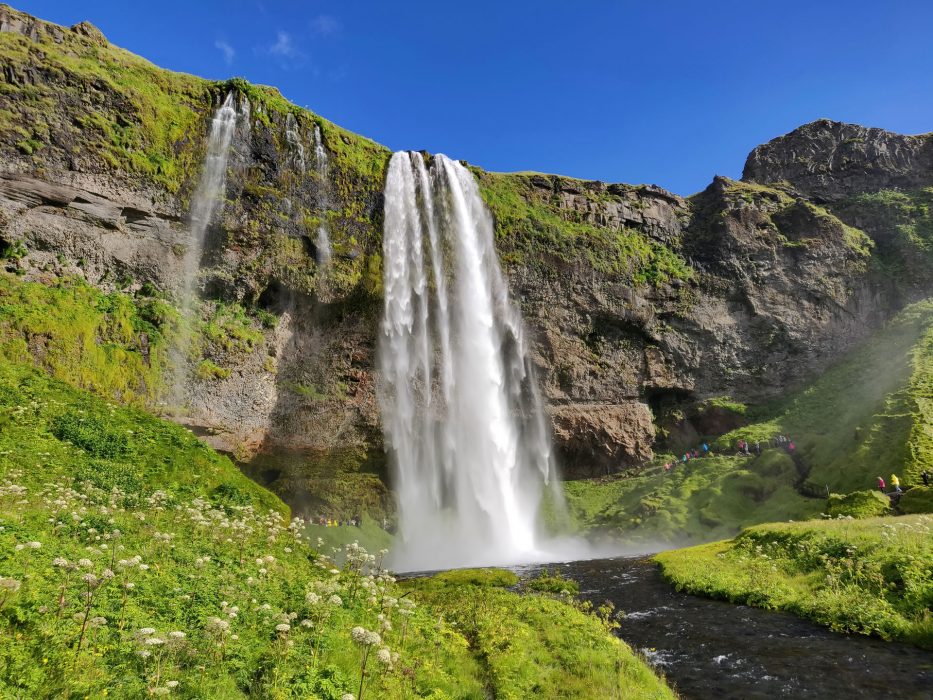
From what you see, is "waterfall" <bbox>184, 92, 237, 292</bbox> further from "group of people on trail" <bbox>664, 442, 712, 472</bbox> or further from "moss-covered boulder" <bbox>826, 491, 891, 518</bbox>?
"group of people on trail" <bbox>664, 442, 712, 472</bbox>

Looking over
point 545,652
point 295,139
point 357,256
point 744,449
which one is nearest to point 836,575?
point 545,652

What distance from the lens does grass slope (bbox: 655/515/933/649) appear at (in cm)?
1182

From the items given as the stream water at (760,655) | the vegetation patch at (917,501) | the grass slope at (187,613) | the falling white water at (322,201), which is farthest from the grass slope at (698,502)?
the falling white water at (322,201)

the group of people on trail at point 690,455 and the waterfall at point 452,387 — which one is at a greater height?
the waterfall at point 452,387

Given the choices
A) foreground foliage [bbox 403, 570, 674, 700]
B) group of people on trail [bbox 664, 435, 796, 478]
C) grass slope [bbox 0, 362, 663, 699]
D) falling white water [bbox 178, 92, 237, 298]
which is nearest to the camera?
grass slope [bbox 0, 362, 663, 699]

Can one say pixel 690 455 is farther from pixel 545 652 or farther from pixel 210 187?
pixel 210 187

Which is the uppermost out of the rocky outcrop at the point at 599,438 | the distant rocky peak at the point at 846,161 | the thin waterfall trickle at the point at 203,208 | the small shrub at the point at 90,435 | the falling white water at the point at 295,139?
the distant rocky peak at the point at 846,161

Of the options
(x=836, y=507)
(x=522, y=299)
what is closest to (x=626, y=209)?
(x=522, y=299)

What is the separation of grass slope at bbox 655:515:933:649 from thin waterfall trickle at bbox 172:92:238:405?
3007 cm

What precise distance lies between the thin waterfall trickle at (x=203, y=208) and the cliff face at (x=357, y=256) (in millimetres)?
585

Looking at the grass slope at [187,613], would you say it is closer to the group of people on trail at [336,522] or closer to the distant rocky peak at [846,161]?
the group of people on trail at [336,522]

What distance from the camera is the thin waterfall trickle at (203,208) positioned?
109ft

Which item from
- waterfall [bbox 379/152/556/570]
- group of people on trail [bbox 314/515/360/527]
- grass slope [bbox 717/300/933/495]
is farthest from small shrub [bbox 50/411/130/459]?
grass slope [bbox 717/300/933/495]

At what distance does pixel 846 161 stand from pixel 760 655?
8292 cm
